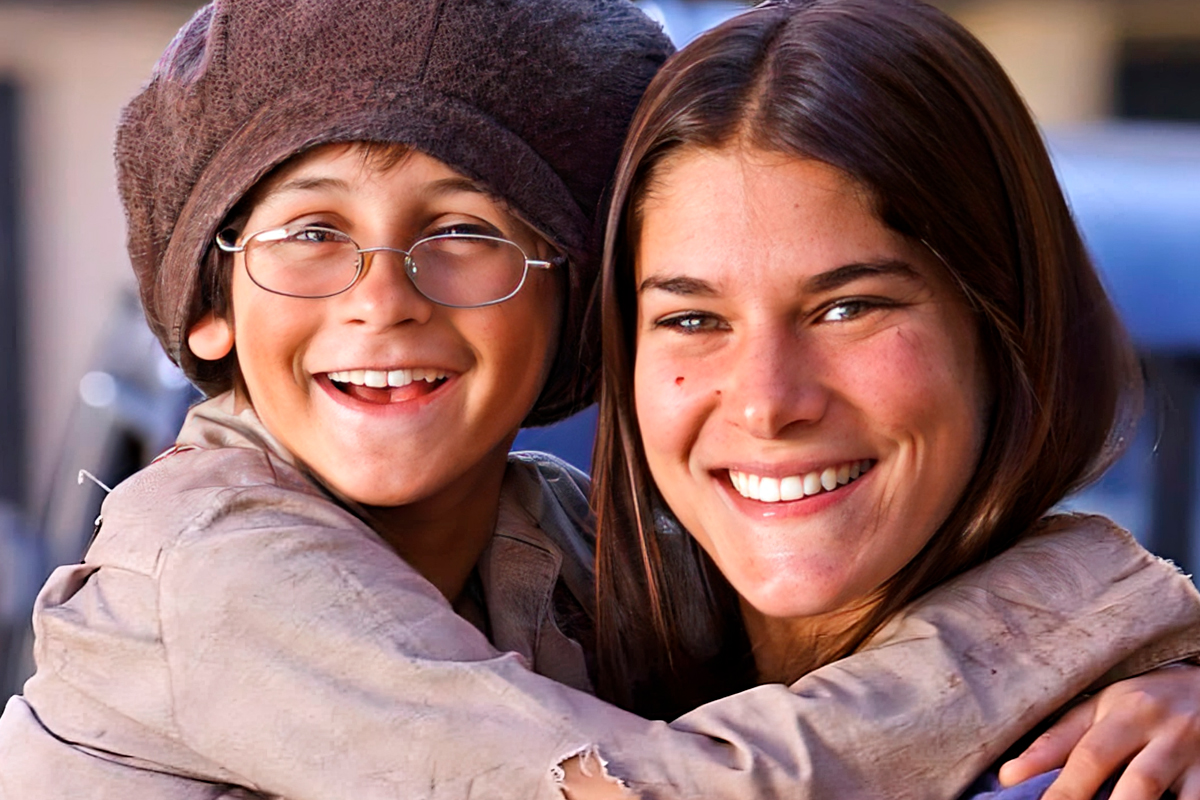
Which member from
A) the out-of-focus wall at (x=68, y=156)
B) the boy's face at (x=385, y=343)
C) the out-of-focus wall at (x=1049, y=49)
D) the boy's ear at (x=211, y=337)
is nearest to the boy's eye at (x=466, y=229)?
the boy's face at (x=385, y=343)

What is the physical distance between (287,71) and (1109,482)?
3.06 metres

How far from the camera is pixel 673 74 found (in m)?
2.22

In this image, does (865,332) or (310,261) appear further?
(310,261)

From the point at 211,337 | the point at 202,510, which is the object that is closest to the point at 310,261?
the point at 211,337

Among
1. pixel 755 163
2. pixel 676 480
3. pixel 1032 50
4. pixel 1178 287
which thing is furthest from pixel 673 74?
pixel 1032 50

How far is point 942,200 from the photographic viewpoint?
2.06 metres

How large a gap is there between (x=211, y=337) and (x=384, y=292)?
1.09ft

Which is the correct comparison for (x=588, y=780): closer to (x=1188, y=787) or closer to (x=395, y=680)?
(x=395, y=680)

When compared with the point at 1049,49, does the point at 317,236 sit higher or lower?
lower

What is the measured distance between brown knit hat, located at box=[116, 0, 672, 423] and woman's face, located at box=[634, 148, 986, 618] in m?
0.18

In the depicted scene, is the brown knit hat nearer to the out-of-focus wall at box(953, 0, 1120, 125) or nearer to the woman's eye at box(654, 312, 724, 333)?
the woman's eye at box(654, 312, 724, 333)

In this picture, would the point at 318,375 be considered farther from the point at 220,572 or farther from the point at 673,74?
the point at 673,74

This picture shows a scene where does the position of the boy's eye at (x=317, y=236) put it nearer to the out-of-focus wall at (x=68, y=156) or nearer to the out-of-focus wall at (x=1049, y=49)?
the out-of-focus wall at (x=68, y=156)

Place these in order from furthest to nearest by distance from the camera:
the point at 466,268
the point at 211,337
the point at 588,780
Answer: the point at 211,337
the point at 466,268
the point at 588,780
